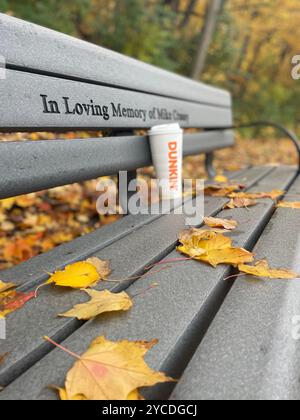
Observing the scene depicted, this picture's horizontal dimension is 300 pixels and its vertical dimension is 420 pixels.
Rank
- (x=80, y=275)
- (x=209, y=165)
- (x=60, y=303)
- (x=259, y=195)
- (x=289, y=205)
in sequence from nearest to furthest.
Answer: (x=60, y=303), (x=80, y=275), (x=289, y=205), (x=259, y=195), (x=209, y=165)

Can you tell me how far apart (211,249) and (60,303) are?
389 millimetres

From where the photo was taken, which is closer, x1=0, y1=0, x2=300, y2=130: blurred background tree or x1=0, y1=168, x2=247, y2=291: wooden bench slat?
x1=0, y1=168, x2=247, y2=291: wooden bench slat

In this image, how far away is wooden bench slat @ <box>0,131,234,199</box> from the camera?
1040 mm

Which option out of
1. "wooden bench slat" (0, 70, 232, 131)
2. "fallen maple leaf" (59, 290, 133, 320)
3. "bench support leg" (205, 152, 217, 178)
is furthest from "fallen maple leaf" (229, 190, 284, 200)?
"bench support leg" (205, 152, 217, 178)

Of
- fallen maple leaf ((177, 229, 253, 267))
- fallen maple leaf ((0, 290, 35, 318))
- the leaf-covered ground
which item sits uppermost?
fallen maple leaf ((177, 229, 253, 267))

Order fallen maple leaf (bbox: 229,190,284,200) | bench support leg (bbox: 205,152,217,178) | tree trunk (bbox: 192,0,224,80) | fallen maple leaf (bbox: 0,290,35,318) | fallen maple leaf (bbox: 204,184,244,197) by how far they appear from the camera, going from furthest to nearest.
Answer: tree trunk (bbox: 192,0,224,80), bench support leg (bbox: 205,152,217,178), fallen maple leaf (bbox: 204,184,244,197), fallen maple leaf (bbox: 229,190,284,200), fallen maple leaf (bbox: 0,290,35,318)

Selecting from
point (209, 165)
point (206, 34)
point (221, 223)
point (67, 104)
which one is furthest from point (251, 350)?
point (206, 34)

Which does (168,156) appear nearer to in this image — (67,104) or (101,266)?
(67,104)

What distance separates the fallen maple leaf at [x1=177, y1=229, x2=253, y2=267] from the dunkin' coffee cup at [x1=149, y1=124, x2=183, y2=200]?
0.63 m

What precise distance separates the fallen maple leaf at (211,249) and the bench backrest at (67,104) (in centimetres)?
44

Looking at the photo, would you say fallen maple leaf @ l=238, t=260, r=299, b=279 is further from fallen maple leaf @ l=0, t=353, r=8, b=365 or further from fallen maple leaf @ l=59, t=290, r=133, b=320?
fallen maple leaf @ l=0, t=353, r=8, b=365

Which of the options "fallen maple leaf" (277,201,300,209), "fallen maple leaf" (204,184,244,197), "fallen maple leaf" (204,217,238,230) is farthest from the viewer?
"fallen maple leaf" (204,184,244,197)

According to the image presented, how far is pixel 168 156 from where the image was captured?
5.53 ft

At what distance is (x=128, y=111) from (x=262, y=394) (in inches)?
50.1
